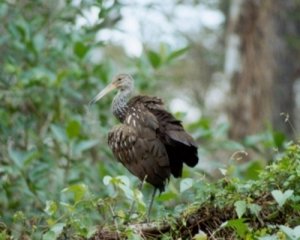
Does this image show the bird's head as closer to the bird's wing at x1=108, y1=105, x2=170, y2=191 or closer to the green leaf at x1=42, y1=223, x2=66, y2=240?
the bird's wing at x1=108, y1=105, x2=170, y2=191

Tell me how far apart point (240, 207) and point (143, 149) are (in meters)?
1.31

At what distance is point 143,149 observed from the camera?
6289 millimetres

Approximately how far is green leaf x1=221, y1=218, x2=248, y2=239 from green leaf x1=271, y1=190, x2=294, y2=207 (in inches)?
9.5

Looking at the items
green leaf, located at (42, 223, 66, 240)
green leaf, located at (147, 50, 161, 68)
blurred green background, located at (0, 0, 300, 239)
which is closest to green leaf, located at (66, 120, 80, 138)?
blurred green background, located at (0, 0, 300, 239)

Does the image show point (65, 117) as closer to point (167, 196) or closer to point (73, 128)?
point (73, 128)

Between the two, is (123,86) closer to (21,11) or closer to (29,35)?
(29,35)

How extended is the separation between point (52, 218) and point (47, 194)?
219cm

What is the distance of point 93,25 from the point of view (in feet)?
28.6

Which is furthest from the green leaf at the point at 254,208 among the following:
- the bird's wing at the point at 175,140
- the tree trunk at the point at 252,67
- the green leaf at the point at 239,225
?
the tree trunk at the point at 252,67

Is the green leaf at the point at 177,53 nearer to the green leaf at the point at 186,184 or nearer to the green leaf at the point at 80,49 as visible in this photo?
the green leaf at the point at 80,49

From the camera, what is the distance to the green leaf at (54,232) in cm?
515

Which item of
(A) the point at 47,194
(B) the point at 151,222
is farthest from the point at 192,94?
(B) the point at 151,222

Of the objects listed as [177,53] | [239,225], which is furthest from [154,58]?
[239,225]

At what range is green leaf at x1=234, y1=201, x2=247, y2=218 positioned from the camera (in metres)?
5.12
